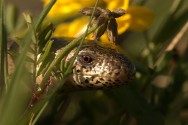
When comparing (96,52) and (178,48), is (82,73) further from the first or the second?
(178,48)

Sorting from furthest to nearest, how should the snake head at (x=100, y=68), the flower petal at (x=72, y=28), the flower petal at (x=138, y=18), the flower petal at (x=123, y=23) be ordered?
1. the flower petal at (x=72, y=28)
2. the flower petal at (x=138, y=18)
3. the flower petal at (x=123, y=23)
4. the snake head at (x=100, y=68)

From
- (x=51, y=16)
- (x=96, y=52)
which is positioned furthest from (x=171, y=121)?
(x=51, y=16)

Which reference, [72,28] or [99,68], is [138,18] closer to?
[72,28]

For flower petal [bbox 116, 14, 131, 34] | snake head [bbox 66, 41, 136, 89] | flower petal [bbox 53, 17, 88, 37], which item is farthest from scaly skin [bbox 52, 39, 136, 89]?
flower petal [bbox 53, 17, 88, 37]

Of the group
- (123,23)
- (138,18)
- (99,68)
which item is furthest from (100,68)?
(138,18)

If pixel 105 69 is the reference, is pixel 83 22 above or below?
above

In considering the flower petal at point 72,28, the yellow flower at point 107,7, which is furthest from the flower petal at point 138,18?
the flower petal at point 72,28

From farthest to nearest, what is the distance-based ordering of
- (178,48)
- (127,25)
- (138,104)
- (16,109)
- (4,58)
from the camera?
(178,48), (127,25), (138,104), (4,58), (16,109)

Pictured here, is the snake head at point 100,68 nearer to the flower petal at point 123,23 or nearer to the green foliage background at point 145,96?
the green foliage background at point 145,96

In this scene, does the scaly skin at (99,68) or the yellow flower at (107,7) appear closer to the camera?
the scaly skin at (99,68)
